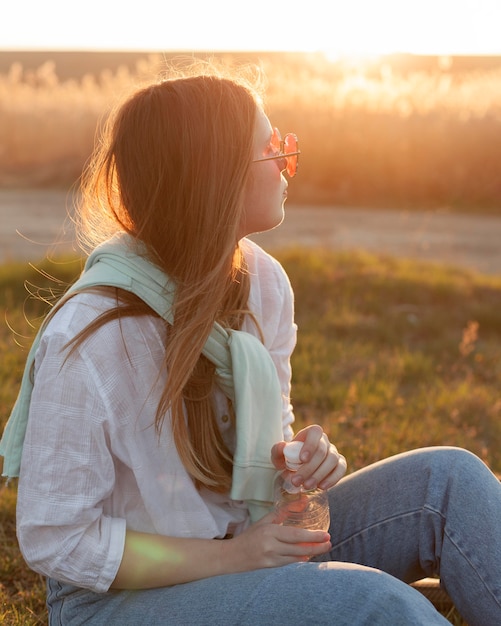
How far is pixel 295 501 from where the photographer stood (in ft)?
6.44

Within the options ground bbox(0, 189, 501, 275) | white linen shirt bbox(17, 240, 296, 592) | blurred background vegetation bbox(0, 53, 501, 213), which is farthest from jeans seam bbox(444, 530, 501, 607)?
blurred background vegetation bbox(0, 53, 501, 213)

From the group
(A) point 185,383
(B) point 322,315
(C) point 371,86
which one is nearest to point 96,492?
(A) point 185,383

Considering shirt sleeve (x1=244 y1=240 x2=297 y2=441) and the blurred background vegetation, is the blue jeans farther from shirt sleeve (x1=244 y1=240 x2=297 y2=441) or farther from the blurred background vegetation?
the blurred background vegetation

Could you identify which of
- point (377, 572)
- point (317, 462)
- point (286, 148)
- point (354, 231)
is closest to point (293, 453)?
point (317, 462)

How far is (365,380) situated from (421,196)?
7.96 metres

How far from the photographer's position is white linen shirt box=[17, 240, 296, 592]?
5.39 feet

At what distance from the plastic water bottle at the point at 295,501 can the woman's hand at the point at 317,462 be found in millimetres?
18

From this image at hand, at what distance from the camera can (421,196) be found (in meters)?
11.9

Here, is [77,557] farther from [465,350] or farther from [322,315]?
[322,315]

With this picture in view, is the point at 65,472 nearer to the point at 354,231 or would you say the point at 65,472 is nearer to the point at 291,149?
the point at 291,149

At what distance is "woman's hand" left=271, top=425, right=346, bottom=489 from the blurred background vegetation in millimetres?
9335

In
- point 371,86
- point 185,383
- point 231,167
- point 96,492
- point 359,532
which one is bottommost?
point 371,86

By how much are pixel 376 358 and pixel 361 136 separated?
27.2 ft

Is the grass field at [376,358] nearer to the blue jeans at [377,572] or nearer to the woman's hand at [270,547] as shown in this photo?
the blue jeans at [377,572]
